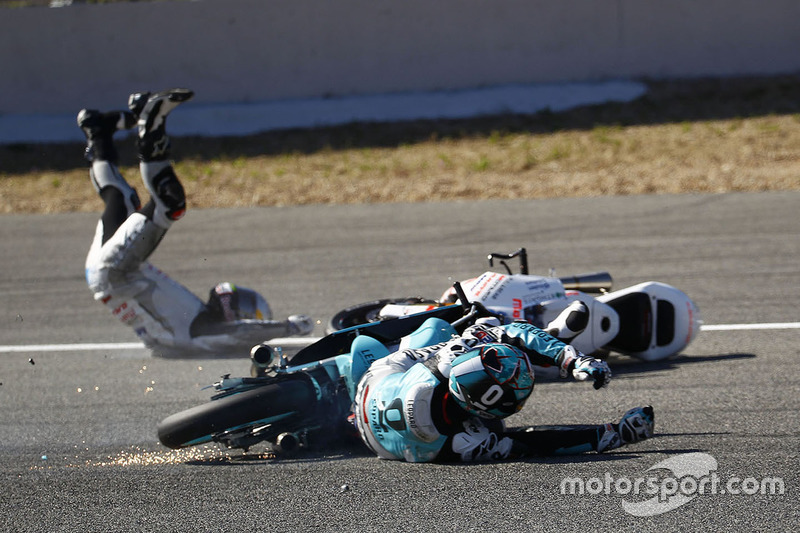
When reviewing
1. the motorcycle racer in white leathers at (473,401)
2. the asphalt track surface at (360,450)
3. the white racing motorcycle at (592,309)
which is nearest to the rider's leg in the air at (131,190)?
the asphalt track surface at (360,450)

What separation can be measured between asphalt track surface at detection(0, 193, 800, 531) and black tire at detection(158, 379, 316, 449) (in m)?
0.18

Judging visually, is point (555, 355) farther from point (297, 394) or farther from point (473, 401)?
point (297, 394)

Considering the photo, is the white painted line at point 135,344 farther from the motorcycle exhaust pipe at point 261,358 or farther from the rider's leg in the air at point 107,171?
the motorcycle exhaust pipe at point 261,358

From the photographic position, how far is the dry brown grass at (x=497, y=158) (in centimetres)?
1260

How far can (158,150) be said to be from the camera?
22.4ft

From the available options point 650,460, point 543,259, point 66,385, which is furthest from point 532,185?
point 650,460

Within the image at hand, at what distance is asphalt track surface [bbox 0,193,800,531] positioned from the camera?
14.3 feet

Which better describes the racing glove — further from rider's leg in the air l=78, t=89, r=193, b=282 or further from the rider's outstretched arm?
rider's leg in the air l=78, t=89, r=193, b=282

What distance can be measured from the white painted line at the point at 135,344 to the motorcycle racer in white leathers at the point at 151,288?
0.28 meters

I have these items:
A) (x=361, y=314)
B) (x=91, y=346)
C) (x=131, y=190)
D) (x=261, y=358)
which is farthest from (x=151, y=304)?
(x=261, y=358)

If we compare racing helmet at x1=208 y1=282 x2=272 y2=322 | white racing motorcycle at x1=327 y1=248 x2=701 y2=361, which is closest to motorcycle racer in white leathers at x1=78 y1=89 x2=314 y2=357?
racing helmet at x1=208 y1=282 x2=272 y2=322

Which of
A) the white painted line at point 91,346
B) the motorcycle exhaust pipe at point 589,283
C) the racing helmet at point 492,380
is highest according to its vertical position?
the racing helmet at point 492,380

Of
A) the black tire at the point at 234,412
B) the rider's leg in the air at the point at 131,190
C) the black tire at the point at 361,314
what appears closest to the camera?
the black tire at the point at 234,412

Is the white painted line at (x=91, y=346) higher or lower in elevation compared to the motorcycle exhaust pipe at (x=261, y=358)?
lower
